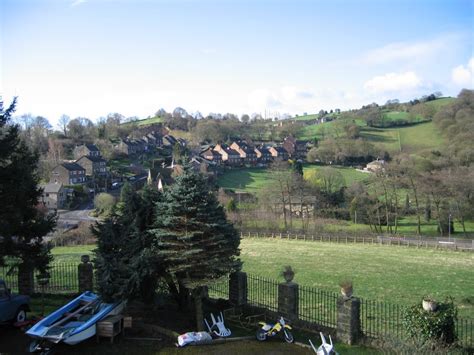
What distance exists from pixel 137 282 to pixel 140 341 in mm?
1514

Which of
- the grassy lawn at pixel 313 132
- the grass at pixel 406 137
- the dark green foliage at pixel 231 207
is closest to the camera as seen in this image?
the dark green foliage at pixel 231 207

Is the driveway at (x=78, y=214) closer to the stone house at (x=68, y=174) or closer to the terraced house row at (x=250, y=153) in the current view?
the stone house at (x=68, y=174)

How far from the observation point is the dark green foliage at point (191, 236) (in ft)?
38.1

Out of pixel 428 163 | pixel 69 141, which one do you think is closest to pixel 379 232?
pixel 428 163

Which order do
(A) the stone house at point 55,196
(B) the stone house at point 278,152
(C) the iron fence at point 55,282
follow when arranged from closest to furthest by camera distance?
(C) the iron fence at point 55,282 < (A) the stone house at point 55,196 < (B) the stone house at point 278,152

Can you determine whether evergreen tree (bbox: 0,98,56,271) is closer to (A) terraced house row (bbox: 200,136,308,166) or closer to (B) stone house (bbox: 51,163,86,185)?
(B) stone house (bbox: 51,163,86,185)

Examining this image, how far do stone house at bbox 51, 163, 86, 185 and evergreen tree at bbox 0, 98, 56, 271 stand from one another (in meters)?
71.5

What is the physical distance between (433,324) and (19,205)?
1250 cm

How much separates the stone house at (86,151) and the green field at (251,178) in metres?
31.0

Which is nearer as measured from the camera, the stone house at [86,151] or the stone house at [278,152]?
the stone house at [86,151]

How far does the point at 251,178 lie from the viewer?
312ft

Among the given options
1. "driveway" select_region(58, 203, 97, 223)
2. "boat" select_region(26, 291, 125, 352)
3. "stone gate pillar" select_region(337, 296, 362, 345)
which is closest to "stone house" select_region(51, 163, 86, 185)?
"driveway" select_region(58, 203, 97, 223)

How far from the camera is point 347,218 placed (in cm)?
6178

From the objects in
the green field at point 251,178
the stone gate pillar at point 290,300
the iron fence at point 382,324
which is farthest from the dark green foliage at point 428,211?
the stone gate pillar at point 290,300
